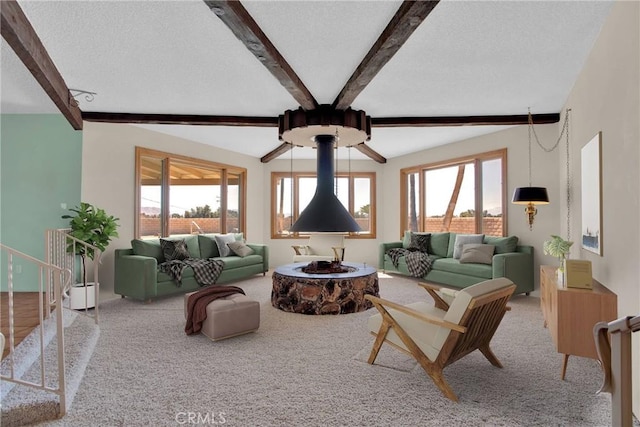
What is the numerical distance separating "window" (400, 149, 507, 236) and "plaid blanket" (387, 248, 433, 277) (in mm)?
1146

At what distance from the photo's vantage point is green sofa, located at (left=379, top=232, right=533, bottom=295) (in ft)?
16.5

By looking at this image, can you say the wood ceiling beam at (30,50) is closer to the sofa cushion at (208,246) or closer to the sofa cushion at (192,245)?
the sofa cushion at (192,245)

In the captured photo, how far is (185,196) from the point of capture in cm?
692

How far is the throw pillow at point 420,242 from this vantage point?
6742 mm

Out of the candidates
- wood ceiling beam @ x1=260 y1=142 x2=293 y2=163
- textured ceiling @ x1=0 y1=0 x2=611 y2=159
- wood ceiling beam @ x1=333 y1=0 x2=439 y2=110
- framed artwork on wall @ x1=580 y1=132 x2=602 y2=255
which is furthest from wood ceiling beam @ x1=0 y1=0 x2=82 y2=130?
framed artwork on wall @ x1=580 y1=132 x2=602 y2=255

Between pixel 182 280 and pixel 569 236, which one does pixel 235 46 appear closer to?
pixel 182 280

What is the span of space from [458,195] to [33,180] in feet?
23.3

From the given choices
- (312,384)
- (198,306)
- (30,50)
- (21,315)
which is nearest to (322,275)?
(198,306)

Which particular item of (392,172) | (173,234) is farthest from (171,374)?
(392,172)

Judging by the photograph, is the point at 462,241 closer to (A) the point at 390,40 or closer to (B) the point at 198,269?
(A) the point at 390,40

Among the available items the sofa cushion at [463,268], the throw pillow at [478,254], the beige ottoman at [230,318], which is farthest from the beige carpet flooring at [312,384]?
the throw pillow at [478,254]

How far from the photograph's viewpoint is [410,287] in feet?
19.4

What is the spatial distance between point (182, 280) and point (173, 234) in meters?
1.75

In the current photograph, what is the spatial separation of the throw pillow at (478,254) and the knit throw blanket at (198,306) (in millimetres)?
3794
